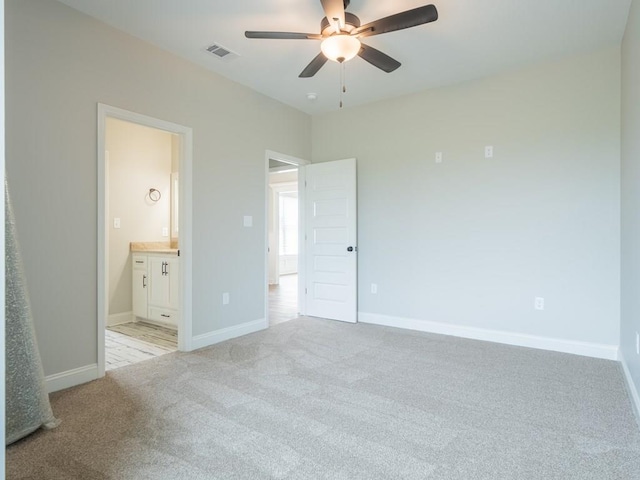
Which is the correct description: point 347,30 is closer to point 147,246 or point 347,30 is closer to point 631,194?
point 631,194

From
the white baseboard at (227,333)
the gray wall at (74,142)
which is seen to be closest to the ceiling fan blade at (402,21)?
the gray wall at (74,142)

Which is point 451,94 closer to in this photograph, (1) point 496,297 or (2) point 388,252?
(2) point 388,252

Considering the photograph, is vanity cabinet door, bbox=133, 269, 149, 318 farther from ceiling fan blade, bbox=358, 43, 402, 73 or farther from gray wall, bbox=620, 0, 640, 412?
gray wall, bbox=620, 0, 640, 412

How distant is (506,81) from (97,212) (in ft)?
12.9

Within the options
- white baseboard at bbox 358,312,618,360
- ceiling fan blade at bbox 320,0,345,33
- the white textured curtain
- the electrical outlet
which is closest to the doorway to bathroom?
white baseboard at bbox 358,312,618,360

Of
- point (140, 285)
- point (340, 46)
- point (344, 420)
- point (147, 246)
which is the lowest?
point (344, 420)

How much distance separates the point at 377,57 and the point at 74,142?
2.32 metres

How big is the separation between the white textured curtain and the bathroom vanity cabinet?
1933 millimetres

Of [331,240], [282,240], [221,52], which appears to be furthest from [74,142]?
[282,240]

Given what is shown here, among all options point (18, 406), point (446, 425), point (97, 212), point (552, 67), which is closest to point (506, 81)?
point (552, 67)

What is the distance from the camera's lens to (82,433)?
80.7 inches

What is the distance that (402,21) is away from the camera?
2.31 metres

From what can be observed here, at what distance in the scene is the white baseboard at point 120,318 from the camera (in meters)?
4.52

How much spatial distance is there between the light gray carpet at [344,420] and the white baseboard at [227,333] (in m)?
0.29
